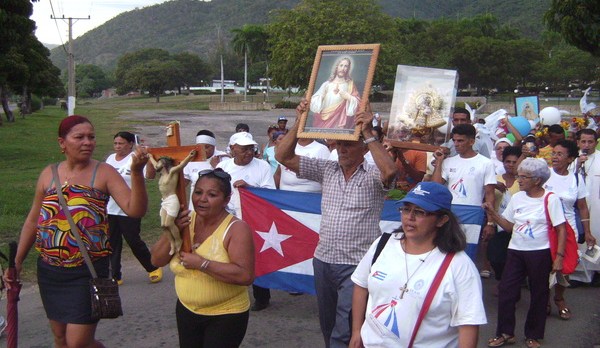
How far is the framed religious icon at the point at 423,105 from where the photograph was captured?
241 inches

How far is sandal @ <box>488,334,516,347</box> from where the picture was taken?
6.02 meters

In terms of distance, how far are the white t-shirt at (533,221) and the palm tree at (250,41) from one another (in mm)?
80411

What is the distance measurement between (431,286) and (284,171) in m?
4.33

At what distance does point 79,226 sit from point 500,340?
3.77 m

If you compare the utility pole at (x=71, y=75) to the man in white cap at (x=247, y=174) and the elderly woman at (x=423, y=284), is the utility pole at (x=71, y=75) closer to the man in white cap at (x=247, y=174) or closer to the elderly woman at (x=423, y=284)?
the man in white cap at (x=247, y=174)

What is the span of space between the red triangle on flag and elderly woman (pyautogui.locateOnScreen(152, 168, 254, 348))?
2779 mm

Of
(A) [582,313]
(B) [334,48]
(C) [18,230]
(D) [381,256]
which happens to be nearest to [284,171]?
(B) [334,48]

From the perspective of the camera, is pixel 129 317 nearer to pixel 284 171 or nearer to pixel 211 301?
pixel 284 171

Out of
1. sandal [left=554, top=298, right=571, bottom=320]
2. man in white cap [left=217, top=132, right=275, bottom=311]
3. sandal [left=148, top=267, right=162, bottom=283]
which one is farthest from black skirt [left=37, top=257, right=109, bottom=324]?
sandal [left=554, top=298, right=571, bottom=320]

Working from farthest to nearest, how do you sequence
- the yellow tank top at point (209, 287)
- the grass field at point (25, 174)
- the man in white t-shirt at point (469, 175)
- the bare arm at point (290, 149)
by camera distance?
the grass field at point (25, 174) < the man in white t-shirt at point (469, 175) < the bare arm at point (290, 149) < the yellow tank top at point (209, 287)

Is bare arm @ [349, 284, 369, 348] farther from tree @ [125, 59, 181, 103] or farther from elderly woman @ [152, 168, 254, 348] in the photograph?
tree @ [125, 59, 181, 103]

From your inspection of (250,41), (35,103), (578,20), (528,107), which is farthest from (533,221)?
(250,41)

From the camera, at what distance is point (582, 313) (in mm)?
7090

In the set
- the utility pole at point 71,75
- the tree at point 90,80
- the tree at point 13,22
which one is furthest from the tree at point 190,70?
the tree at point 13,22
